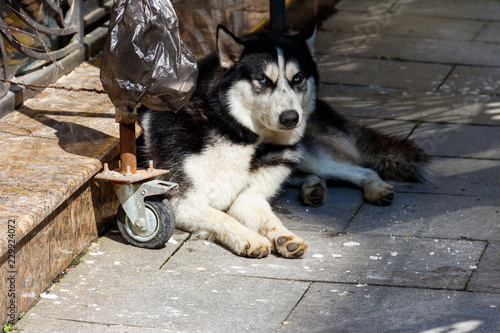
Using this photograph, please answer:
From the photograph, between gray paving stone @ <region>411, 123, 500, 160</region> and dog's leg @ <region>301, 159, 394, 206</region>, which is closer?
dog's leg @ <region>301, 159, 394, 206</region>

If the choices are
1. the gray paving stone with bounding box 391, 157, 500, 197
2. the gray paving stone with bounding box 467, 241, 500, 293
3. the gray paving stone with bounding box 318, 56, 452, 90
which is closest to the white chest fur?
the gray paving stone with bounding box 391, 157, 500, 197

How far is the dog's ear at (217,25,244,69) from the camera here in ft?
14.6

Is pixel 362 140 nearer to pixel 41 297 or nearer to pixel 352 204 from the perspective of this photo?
pixel 352 204

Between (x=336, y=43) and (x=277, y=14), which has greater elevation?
(x=277, y=14)

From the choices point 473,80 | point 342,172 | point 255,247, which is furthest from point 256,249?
point 473,80

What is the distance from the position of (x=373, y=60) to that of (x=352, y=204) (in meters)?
3.15

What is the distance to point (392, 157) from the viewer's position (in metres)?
5.19

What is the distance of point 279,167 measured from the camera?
4.70 metres

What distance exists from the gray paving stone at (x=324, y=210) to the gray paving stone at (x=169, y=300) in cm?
80

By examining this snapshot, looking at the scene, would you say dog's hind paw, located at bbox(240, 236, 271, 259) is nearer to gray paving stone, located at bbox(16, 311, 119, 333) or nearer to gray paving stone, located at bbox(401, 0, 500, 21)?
gray paving stone, located at bbox(16, 311, 119, 333)

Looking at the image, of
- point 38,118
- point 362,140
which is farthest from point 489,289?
point 38,118

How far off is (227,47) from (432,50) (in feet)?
13.4

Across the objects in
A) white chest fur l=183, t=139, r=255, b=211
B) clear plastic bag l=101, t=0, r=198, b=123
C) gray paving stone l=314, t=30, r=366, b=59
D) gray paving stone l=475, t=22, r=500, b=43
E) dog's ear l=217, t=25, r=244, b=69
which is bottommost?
gray paving stone l=314, t=30, r=366, b=59

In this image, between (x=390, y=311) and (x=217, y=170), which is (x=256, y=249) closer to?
(x=217, y=170)
